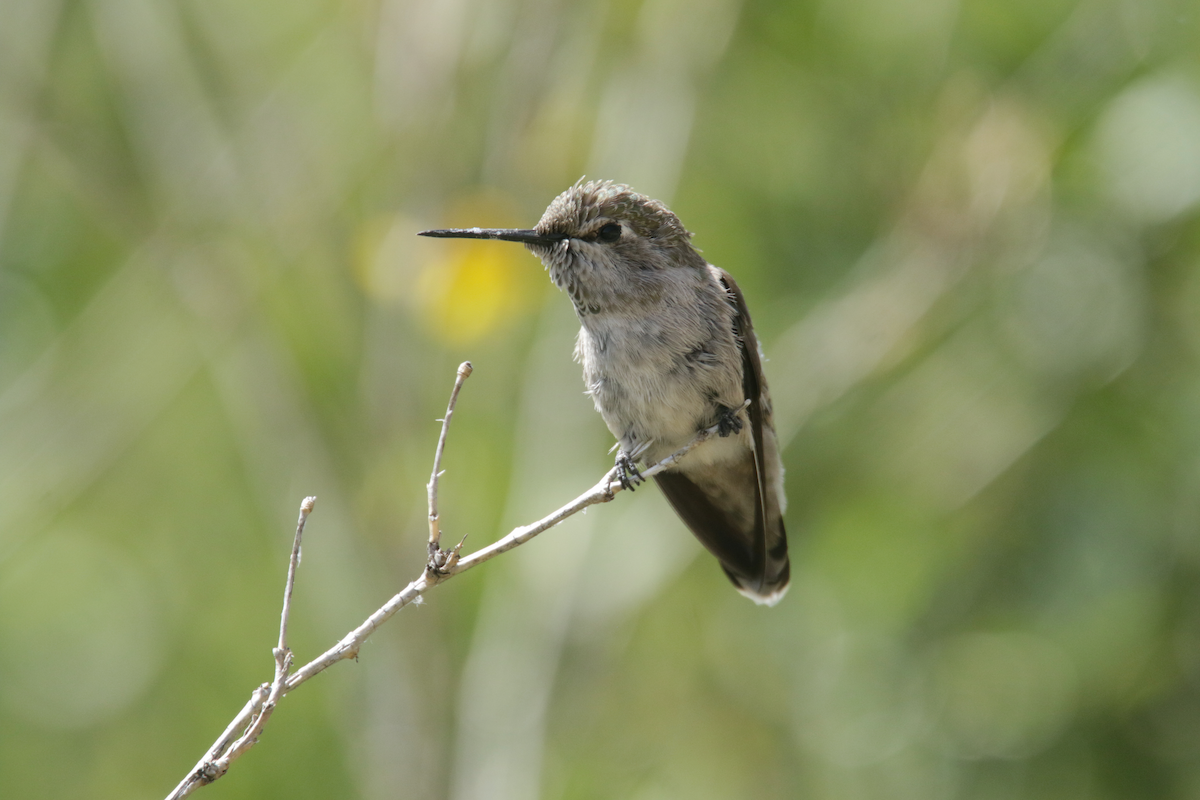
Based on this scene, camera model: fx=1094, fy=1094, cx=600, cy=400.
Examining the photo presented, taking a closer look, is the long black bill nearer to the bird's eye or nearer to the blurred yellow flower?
the bird's eye

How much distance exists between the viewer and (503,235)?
3346mm

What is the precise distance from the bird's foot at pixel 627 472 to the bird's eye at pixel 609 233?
2.38 ft

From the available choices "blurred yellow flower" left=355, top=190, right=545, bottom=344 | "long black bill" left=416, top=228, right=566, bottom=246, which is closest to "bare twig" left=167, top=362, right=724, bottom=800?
"long black bill" left=416, top=228, right=566, bottom=246

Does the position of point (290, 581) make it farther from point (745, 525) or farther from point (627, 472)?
point (745, 525)

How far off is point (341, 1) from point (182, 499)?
3271 millimetres

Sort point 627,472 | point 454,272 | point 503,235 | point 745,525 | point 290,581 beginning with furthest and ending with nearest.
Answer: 1. point 454,272
2. point 745,525
3. point 627,472
4. point 503,235
5. point 290,581

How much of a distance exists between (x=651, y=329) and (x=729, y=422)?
16.9 inches

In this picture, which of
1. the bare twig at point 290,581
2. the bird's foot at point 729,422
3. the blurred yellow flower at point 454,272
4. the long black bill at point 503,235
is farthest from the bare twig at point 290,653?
the blurred yellow flower at point 454,272

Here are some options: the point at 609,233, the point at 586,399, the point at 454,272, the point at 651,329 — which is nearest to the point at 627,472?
the point at 651,329

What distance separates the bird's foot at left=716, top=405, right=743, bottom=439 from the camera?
12.0 feet

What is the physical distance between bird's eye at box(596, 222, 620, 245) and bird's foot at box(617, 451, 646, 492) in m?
0.73

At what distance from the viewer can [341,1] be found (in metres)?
6.60

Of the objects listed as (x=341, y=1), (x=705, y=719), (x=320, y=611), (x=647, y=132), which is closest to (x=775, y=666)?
(x=705, y=719)

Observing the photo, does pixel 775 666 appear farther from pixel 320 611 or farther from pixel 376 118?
pixel 376 118
